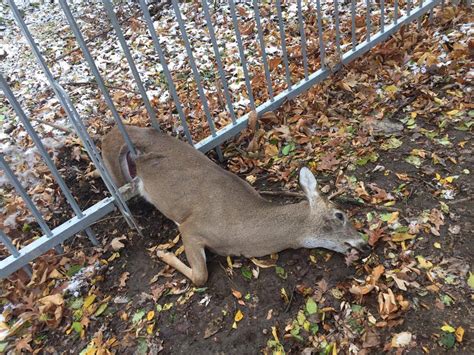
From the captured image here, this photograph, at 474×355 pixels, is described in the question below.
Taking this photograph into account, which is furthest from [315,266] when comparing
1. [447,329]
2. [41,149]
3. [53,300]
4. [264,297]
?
[41,149]

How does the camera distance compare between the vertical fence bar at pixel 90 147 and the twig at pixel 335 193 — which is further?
the twig at pixel 335 193

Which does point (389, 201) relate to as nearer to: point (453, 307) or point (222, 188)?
point (453, 307)

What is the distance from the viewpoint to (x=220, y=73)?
413cm

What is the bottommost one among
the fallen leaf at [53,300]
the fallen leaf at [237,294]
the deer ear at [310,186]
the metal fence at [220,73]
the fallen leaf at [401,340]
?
the fallen leaf at [401,340]

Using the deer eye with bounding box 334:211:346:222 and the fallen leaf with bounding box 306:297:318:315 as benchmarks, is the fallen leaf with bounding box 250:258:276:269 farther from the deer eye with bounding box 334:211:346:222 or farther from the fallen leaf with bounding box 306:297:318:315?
the deer eye with bounding box 334:211:346:222

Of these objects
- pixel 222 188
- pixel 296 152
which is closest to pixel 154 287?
pixel 222 188

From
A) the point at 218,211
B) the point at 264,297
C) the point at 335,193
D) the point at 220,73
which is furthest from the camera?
the point at 220,73

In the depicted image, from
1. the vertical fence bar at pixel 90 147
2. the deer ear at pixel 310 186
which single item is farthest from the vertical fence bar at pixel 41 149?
the deer ear at pixel 310 186

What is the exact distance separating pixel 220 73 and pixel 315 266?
1.98 metres

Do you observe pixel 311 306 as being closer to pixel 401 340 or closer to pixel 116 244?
pixel 401 340

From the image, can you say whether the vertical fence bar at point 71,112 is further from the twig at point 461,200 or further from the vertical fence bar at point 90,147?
the twig at point 461,200

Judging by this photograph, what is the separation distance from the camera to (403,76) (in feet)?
16.4

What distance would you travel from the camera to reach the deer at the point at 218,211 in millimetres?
3373

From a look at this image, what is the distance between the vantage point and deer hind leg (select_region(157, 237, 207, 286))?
338 centimetres
